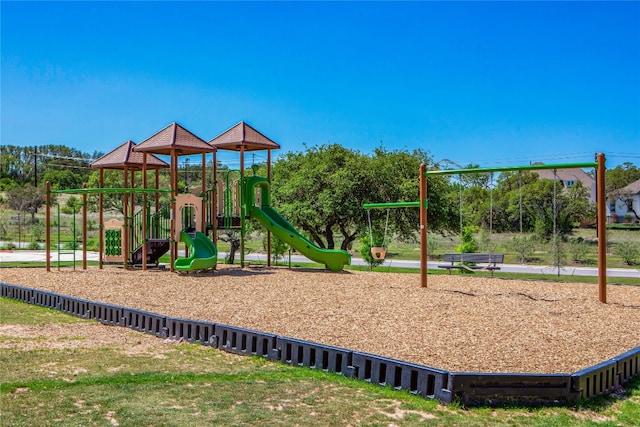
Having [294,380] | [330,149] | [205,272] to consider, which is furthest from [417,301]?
[330,149]

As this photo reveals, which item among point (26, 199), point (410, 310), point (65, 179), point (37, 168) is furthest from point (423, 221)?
point (37, 168)

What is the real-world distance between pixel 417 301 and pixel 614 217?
190 feet

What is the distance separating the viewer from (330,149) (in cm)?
2784

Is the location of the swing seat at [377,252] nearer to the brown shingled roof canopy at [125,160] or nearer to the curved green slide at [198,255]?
the curved green slide at [198,255]

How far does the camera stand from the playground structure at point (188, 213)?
60.7ft

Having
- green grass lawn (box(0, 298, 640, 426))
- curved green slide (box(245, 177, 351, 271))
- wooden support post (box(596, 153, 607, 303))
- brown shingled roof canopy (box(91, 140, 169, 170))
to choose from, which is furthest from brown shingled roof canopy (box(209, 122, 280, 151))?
green grass lawn (box(0, 298, 640, 426))

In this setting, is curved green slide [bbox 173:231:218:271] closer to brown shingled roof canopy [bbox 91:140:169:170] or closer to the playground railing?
the playground railing

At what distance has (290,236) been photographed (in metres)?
20.1

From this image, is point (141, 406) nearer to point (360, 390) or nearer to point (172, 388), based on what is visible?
point (172, 388)

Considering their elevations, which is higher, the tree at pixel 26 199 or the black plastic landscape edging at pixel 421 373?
the tree at pixel 26 199

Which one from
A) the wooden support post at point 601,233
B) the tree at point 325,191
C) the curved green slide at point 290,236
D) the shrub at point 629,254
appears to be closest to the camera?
the wooden support post at point 601,233

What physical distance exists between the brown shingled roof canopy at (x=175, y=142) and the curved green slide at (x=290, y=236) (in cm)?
205

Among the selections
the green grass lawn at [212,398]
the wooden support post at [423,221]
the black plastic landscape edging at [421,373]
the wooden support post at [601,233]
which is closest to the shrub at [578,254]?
the wooden support post at [423,221]

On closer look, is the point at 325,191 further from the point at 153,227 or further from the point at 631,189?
the point at 631,189
